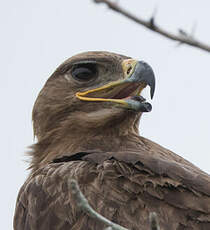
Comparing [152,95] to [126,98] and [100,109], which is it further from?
[100,109]

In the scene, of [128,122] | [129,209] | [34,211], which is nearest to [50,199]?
[34,211]

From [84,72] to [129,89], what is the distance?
610 mm

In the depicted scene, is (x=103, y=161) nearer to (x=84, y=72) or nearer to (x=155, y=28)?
(x=84, y=72)

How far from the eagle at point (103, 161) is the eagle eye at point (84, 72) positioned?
0.4 inches

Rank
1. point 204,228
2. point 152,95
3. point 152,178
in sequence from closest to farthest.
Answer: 1. point 204,228
2. point 152,178
3. point 152,95

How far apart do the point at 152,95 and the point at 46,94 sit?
4.42 ft

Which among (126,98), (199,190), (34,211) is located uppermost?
(126,98)

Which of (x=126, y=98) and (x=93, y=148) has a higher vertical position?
(x=126, y=98)

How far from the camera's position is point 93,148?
204 inches

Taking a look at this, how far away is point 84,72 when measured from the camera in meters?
5.50

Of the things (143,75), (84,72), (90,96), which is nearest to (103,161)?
(143,75)

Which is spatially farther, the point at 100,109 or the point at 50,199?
the point at 100,109

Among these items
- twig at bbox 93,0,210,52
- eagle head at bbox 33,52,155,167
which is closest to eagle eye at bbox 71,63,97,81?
eagle head at bbox 33,52,155,167

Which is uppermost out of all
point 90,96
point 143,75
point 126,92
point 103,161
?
point 143,75
